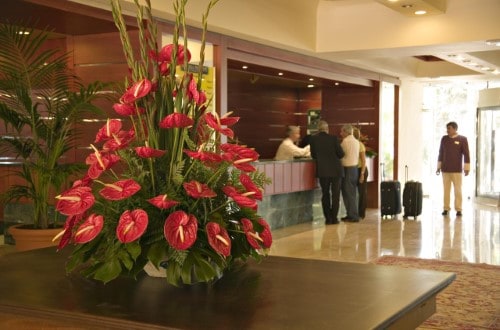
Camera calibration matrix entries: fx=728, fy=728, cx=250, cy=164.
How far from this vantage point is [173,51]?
2334mm

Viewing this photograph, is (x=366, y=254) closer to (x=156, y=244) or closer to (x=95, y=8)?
(x=95, y=8)

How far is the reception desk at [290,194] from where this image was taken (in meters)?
11.1

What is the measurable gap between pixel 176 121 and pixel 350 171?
411 inches

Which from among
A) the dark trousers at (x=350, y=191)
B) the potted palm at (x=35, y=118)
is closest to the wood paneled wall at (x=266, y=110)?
the dark trousers at (x=350, y=191)

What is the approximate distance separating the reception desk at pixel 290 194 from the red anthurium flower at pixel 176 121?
833 centimetres

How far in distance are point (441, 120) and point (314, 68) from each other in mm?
9020

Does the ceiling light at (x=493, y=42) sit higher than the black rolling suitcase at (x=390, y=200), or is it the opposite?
the ceiling light at (x=493, y=42)

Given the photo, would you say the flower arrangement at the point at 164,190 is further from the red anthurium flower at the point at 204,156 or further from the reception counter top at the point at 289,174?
the reception counter top at the point at 289,174

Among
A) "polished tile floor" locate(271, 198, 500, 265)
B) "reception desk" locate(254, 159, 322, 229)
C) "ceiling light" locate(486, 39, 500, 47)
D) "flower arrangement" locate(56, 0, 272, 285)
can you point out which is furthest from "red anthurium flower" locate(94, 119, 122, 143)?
"ceiling light" locate(486, 39, 500, 47)

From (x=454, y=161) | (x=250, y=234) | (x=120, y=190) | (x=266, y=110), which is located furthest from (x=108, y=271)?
(x=266, y=110)

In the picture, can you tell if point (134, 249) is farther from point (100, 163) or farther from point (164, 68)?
point (164, 68)

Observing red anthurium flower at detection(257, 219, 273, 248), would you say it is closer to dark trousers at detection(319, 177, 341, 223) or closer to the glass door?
dark trousers at detection(319, 177, 341, 223)

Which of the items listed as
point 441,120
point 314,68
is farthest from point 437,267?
point 441,120

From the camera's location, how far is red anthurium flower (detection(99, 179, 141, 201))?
214cm
